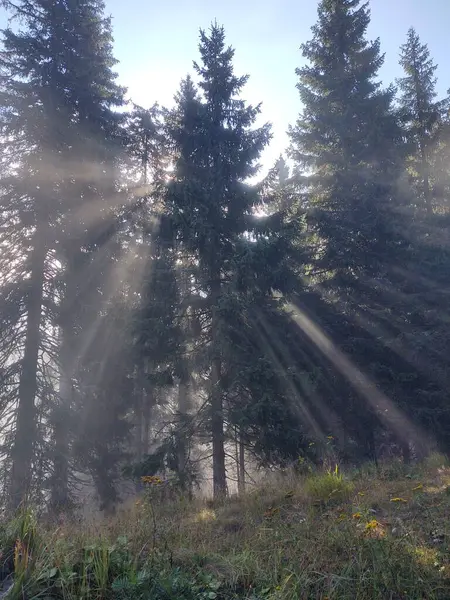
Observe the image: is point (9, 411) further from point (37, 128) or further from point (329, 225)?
point (329, 225)

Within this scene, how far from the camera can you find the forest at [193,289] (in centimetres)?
1118

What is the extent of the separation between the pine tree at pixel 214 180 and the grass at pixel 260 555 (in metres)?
5.61

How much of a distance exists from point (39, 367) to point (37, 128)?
686 centimetres

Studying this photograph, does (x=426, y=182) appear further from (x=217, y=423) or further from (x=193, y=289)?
(x=217, y=423)

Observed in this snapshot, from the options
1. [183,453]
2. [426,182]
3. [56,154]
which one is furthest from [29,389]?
[426,182]

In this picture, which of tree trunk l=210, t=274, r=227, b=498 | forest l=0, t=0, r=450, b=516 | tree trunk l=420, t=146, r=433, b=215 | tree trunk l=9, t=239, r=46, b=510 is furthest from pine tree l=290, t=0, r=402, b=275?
tree trunk l=9, t=239, r=46, b=510

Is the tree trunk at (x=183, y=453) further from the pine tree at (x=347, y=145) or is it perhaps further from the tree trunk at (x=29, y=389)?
the pine tree at (x=347, y=145)

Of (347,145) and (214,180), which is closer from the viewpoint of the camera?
(214,180)

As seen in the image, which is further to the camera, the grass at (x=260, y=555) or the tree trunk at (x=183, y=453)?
the tree trunk at (x=183, y=453)

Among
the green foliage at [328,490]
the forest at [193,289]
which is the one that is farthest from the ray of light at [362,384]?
the green foliage at [328,490]

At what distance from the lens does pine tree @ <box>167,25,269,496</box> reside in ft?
38.5

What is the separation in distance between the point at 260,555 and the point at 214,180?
1052 cm

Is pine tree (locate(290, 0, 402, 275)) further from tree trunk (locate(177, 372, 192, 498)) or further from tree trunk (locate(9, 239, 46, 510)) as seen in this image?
tree trunk (locate(9, 239, 46, 510))

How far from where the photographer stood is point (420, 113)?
1878cm
